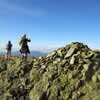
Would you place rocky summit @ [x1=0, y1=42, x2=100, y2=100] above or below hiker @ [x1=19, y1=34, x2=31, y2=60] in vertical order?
below

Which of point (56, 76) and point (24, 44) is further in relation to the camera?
point (24, 44)

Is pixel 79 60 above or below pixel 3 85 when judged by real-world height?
above

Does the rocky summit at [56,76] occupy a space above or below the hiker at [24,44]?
below

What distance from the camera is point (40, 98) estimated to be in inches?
1296

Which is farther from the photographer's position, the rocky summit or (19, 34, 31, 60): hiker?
(19, 34, 31, 60): hiker

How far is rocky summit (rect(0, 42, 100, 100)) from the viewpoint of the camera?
32.7 meters

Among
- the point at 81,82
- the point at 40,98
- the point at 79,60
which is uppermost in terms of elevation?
the point at 79,60

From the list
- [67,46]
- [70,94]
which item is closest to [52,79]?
[70,94]

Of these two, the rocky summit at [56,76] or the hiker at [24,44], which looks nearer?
the rocky summit at [56,76]

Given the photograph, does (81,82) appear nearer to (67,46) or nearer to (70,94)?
(70,94)

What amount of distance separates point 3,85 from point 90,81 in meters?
11.7

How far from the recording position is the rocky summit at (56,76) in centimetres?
3269

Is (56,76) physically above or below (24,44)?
below

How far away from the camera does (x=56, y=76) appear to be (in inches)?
1377
